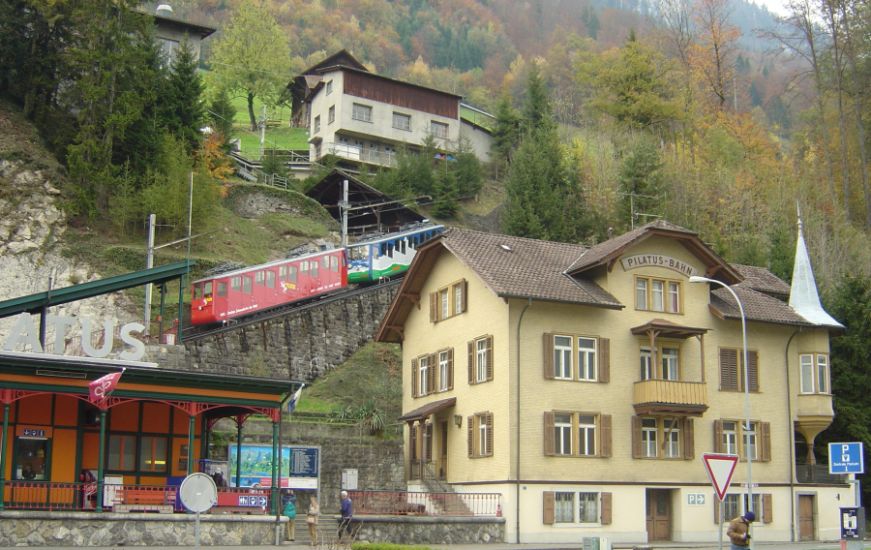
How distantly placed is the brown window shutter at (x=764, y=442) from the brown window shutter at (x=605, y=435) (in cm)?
675

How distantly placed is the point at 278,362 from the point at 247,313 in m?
2.84

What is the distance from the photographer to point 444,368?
40.6m

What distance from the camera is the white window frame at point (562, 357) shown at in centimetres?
3644

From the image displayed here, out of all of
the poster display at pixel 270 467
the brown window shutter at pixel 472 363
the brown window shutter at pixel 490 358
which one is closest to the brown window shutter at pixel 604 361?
the brown window shutter at pixel 490 358

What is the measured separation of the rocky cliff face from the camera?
4978 centimetres

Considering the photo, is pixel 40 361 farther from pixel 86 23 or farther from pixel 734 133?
pixel 734 133

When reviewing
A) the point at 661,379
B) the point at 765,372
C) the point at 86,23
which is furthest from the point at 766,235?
the point at 86,23

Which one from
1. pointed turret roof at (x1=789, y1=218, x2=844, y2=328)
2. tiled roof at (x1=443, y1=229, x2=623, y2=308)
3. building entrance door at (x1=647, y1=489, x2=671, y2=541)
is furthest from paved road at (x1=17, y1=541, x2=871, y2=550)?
pointed turret roof at (x1=789, y1=218, x2=844, y2=328)

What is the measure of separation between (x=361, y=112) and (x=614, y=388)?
168 feet

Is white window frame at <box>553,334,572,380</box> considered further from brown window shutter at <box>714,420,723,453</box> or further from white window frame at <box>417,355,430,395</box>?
white window frame at <box>417,355,430,395</box>

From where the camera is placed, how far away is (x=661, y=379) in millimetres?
37250

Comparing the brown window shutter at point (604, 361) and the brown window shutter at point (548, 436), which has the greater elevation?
the brown window shutter at point (604, 361)

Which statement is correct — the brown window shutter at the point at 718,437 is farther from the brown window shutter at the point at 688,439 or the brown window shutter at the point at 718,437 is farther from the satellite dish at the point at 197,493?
the satellite dish at the point at 197,493

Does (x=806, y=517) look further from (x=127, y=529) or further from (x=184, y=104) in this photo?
(x=184, y=104)
